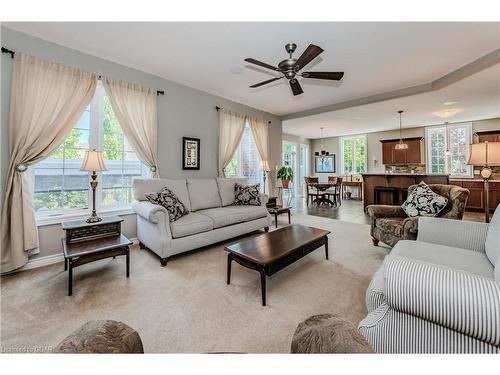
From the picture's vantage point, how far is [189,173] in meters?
4.07

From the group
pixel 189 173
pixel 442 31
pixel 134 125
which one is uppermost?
pixel 442 31

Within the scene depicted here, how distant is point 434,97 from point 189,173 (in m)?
4.96

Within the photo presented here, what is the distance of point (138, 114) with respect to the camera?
3.33 m

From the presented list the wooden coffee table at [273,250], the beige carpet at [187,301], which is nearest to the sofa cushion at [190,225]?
the beige carpet at [187,301]

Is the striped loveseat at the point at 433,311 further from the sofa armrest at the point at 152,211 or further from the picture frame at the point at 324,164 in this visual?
the picture frame at the point at 324,164

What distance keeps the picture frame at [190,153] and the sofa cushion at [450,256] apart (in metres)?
3.35

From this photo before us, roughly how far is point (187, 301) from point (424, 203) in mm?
3047

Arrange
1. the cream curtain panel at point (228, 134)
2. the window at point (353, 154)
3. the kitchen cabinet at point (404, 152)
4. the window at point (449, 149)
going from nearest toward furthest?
the cream curtain panel at point (228, 134), the window at point (449, 149), the kitchen cabinet at point (404, 152), the window at point (353, 154)

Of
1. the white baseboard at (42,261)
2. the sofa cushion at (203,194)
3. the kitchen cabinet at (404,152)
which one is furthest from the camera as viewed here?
the kitchen cabinet at (404,152)

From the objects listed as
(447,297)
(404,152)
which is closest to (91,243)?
(447,297)

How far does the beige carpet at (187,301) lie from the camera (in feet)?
4.83

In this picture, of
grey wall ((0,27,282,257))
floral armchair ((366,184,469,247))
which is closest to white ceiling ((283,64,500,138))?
floral armchair ((366,184,469,247))
